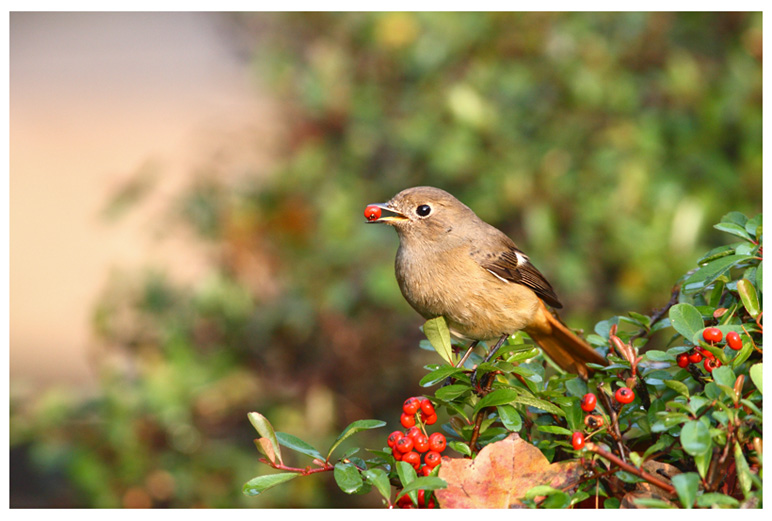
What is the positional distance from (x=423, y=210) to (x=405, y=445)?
4.47 ft

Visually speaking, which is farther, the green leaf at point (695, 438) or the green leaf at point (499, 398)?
the green leaf at point (499, 398)

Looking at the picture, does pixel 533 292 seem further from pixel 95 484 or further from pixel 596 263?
pixel 95 484

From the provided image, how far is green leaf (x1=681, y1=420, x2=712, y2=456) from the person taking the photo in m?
1.25

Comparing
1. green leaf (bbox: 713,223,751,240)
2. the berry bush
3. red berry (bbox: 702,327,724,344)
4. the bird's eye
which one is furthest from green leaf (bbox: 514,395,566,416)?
the bird's eye

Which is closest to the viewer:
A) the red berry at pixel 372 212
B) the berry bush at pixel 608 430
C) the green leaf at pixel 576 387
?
the berry bush at pixel 608 430

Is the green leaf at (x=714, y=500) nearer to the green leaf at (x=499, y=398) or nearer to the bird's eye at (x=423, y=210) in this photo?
the green leaf at (x=499, y=398)

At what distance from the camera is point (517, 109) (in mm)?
4012

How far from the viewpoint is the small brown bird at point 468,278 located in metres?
2.60

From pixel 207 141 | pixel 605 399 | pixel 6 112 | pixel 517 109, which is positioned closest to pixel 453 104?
pixel 517 109

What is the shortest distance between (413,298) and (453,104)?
5.14 feet

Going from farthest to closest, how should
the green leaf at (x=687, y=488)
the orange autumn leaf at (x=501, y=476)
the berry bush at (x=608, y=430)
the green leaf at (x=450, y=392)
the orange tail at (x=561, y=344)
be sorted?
the orange tail at (x=561, y=344) < the green leaf at (x=450, y=392) < the orange autumn leaf at (x=501, y=476) < the berry bush at (x=608, y=430) < the green leaf at (x=687, y=488)

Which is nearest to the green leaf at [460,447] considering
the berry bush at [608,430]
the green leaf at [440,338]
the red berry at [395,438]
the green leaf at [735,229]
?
the berry bush at [608,430]

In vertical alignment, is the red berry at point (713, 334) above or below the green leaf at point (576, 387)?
above

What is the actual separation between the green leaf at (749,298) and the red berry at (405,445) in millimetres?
773
